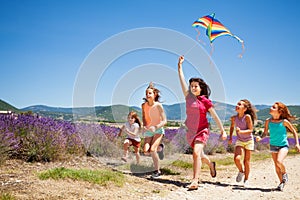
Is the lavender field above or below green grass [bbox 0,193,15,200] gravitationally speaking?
above

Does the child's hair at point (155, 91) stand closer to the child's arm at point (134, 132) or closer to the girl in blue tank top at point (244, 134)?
the child's arm at point (134, 132)

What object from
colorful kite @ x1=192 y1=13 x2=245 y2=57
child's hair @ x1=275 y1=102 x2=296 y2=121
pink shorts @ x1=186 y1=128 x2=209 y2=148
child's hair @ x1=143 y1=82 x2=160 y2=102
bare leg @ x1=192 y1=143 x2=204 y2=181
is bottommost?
bare leg @ x1=192 y1=143 x2=204 y2=181

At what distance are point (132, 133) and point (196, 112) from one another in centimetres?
258

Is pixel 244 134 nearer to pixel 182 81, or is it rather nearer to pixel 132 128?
pixel 182 81

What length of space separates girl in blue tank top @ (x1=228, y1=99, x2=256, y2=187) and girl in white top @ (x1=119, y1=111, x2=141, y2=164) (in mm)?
2685

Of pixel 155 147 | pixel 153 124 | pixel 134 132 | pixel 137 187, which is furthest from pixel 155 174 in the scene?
pixel 134 132

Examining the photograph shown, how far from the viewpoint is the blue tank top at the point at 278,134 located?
7.24 m

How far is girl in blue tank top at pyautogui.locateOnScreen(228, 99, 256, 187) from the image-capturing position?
24.5 ft

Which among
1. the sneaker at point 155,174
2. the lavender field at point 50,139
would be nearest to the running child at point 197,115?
the sneaker at point 155,174

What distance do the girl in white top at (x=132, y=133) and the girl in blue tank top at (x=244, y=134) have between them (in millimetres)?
2685

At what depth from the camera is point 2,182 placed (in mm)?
5848

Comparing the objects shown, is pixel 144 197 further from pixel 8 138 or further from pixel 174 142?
pixel 174 142

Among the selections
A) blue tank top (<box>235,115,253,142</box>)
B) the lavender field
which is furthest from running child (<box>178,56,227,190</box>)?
the lavender field

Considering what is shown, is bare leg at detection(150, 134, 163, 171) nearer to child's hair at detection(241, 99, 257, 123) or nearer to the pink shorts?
the pink shorts
